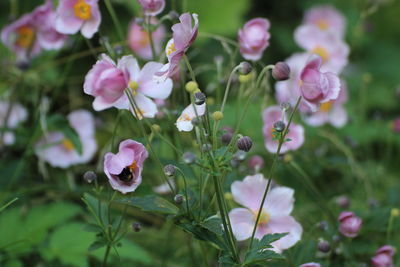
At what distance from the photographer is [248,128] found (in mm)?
1971

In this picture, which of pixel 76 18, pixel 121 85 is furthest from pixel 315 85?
pixel 76 18

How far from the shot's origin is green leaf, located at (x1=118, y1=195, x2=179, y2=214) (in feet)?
3.26

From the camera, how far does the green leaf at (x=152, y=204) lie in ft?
3.26

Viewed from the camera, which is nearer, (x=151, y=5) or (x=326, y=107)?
(x=151, y=5)

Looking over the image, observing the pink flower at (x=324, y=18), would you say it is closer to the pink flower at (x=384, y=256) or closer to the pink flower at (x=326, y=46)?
the pink flower at (x=326, y=46)

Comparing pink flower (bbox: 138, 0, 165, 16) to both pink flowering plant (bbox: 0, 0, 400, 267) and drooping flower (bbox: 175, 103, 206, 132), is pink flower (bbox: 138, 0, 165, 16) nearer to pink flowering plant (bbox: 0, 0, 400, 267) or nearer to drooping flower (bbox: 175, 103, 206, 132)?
pink flowering plant (bbox: 0, 0, 400, 267)

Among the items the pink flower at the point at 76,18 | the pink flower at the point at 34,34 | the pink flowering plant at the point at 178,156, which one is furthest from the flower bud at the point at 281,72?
the pink flower at the point at 34,34

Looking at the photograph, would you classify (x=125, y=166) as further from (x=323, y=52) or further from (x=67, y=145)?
(x=323, y=52)

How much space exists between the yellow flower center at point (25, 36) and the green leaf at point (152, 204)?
74 centimetres

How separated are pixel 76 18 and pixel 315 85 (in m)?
0.56

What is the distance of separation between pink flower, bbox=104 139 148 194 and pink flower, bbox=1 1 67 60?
1.77 feet

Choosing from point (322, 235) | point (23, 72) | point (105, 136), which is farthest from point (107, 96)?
point (105, 136)

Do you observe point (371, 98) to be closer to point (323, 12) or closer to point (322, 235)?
point (323, 12)

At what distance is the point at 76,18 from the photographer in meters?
1.30
